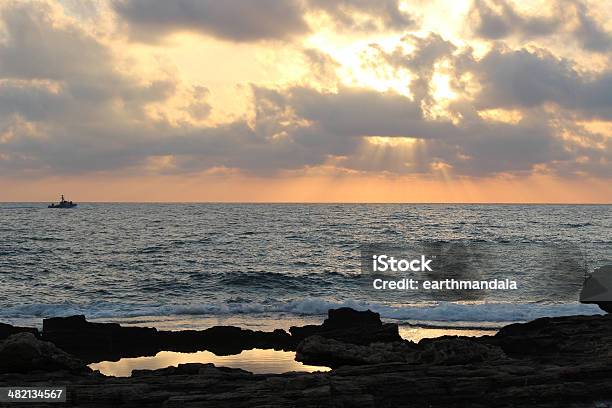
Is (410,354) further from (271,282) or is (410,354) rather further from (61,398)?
(271,282)

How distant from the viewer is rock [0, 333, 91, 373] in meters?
18.6

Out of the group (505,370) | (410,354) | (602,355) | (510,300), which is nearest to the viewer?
(505,370)

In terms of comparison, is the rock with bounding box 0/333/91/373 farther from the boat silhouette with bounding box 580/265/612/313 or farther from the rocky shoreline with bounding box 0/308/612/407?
the boat silhouette with bounding box 580/265/612/313

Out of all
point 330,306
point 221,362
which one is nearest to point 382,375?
point 221,362

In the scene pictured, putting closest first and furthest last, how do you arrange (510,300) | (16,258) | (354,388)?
1. (354,388)
2. (510,300)
3. (16,258)

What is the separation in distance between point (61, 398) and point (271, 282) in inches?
1508

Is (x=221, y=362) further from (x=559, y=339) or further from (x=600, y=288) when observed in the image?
(x=600, y=288)

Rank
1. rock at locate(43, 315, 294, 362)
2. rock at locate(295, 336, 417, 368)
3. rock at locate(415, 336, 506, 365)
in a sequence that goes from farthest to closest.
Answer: rock at locate(43, 315, 294, 362) → rock at locate(295, 336, 417, 368) → rock at locate(415, 336, 506, 365)

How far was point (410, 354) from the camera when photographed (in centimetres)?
2009

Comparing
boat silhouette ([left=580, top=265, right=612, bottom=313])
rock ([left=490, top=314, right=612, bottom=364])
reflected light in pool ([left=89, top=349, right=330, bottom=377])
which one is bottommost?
reflected light in pool ([left=89, top=349, right=330, bottom=377])

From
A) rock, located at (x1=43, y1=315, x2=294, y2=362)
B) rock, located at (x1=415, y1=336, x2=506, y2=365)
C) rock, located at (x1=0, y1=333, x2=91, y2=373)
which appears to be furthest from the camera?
rock, located at (x1=43, y1=315, x2=294, y2=362)

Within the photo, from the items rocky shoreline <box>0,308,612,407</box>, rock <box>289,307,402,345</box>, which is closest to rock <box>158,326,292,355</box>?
rock <box>289,307,402,345</box>

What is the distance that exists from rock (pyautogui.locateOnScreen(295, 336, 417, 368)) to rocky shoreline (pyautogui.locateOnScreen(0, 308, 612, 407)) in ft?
0.13

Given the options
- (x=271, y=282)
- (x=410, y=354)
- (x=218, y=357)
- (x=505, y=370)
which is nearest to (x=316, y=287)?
(x=271, y=282)
